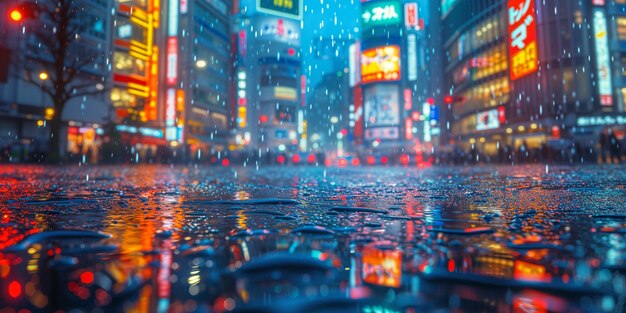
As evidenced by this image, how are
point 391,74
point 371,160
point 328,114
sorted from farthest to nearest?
point 328,114 < point 391,74 < point 371,160

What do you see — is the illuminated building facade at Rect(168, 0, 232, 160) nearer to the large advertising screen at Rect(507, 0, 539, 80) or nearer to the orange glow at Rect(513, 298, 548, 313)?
the large advertising screen at Rect(507, 0, 539, 80)

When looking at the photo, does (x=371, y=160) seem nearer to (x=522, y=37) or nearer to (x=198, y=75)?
(x=522, y=37)

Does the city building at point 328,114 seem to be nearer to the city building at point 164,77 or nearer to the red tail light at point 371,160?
the city building at point 164,77

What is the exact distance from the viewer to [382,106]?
59.3m

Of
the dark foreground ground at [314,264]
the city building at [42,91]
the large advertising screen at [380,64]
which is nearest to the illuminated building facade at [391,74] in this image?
the large advertising screen at [380,64]

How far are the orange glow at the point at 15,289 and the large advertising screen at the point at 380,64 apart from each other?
59.0m

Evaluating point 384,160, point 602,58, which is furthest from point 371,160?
point 602,58

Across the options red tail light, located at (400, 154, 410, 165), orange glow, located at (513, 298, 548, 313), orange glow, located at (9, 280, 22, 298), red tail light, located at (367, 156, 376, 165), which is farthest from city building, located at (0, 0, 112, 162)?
red tail light, located at (400, 154, 410, 165)

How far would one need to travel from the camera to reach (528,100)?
99.4 feet

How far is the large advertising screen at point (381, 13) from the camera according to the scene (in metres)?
58.4

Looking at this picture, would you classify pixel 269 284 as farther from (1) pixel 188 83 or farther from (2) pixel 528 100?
(1) pixel 188 83

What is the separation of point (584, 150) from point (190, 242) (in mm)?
24401

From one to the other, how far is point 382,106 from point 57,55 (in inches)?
1873

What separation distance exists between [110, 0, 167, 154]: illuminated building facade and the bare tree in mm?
5787
